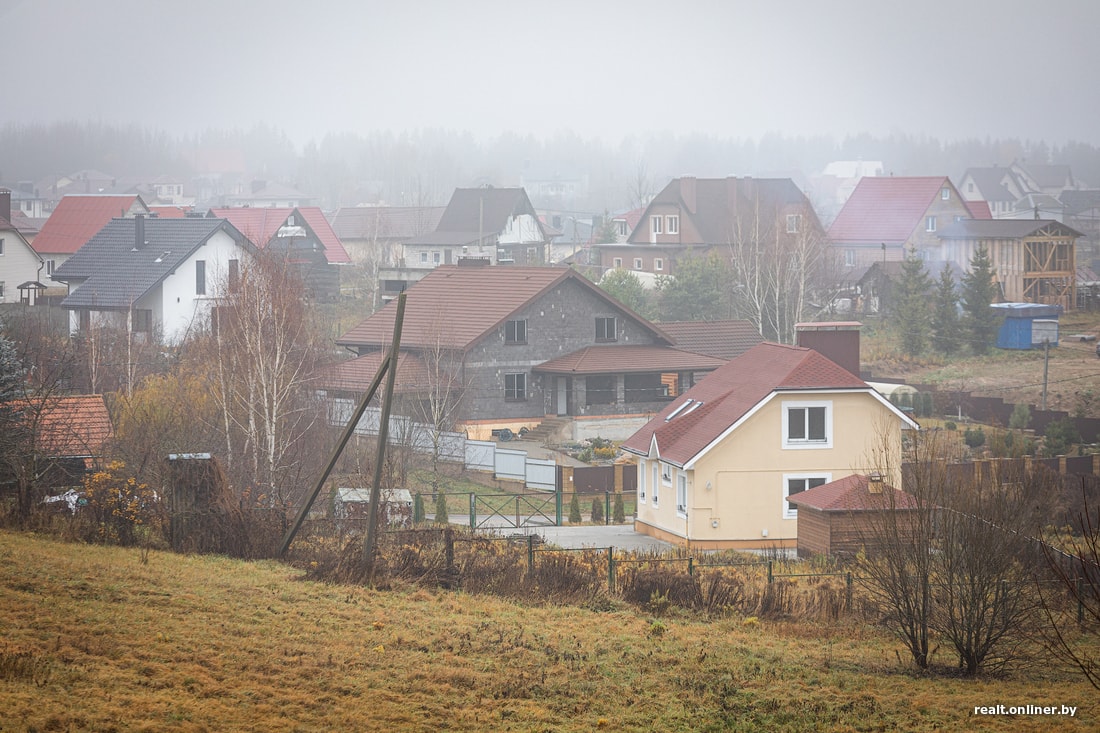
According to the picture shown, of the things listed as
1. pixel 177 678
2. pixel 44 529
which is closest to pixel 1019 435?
pixel 44 529

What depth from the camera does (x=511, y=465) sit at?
126ft

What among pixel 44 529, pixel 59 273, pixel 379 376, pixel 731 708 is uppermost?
pixel 59 273

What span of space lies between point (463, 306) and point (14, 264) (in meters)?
31.6

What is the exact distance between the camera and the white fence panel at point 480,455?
39.4 meters

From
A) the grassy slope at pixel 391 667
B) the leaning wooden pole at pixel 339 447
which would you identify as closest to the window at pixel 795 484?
the grassy slope at pixel 391 667

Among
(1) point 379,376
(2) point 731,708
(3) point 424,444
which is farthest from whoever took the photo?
(3) point 424,444

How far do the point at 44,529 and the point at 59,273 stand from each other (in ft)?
126

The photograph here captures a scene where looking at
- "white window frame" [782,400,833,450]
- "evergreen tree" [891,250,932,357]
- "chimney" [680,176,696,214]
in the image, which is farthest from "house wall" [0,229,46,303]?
"white window frame" [782,400,833,450]

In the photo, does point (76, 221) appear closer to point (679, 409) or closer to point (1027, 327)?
point (1027, 327)

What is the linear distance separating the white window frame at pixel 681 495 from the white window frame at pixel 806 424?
2694 mm

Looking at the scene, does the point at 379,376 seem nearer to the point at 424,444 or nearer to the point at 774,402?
the point at 774,402

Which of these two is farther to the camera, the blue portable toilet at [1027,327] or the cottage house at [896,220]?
the cottage house at [896,220]

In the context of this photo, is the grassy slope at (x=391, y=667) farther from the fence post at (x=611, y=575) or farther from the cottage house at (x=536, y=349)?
the cottage house at (x=536, y=349)

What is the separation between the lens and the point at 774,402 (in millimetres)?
30656
